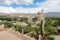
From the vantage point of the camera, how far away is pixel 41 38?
23.5 feet

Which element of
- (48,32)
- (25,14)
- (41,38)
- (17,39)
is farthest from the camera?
(25,14)

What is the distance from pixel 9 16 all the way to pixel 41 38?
3702mm

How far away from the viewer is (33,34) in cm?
818

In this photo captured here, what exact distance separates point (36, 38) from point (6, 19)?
10.1 feet

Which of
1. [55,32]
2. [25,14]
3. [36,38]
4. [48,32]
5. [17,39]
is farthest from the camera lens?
[25,14]

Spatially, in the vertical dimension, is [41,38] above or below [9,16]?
below

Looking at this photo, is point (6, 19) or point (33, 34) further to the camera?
point (6, 19)

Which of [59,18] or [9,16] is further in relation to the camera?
[59,18]

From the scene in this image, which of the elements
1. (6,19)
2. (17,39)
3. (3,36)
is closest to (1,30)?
(3,36)

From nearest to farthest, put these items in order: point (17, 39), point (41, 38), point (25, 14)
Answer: point (17, 39) < point (41, 38) < point (25, 14)

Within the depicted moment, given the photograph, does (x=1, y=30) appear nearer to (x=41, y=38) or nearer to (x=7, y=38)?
(x=7, y=38)

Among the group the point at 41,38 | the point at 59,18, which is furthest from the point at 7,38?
the point at 59,18

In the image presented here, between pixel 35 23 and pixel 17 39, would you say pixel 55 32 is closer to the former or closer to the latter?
pixel 35 23

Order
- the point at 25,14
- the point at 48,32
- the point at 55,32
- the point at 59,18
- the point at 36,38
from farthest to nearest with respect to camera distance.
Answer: the point at 59,18
the point at 25,14
the point at 55,32
the point at 48,32
the point at 36,38
